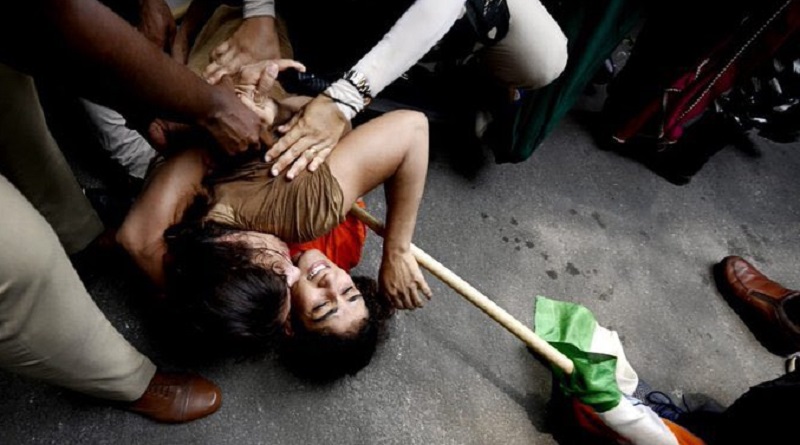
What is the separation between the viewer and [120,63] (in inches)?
39.0

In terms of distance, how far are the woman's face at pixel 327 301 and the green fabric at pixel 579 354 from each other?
0.68 m

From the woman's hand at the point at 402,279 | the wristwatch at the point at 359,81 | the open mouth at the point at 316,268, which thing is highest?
the wristwatch at the point at 359,81

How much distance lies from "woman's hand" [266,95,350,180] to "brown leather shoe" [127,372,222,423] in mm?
693

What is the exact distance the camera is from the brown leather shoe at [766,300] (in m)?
2.10

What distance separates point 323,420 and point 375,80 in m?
1.06

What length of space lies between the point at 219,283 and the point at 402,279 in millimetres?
528

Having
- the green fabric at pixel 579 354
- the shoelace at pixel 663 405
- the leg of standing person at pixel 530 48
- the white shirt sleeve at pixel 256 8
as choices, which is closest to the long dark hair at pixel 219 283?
the white shirt sleeve at pixel 256 8

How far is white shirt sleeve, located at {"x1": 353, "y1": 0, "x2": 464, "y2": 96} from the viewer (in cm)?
155

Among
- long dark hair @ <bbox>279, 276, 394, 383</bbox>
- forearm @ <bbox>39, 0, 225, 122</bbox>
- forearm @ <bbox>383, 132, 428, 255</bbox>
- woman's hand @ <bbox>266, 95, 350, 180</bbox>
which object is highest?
forearm @ <bbox>39, 0, 225, 122</bbox>

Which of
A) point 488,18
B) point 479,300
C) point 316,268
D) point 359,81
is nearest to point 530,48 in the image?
point 488,18

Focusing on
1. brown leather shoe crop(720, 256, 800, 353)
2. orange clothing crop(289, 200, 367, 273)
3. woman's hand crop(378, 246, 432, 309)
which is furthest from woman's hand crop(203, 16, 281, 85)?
brown leather shoe crop(720, 256, 800, 353)

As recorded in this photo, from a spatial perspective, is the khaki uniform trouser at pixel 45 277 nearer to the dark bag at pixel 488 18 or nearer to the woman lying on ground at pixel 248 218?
the woman lying on ground at pixel 248 218

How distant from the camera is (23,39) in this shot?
90cm

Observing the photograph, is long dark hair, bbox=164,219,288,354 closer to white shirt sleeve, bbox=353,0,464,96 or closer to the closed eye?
the closed eye
